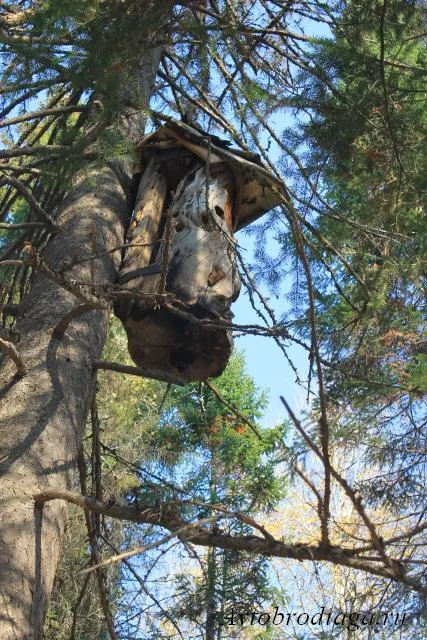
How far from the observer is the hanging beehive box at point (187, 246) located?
329 centimetres

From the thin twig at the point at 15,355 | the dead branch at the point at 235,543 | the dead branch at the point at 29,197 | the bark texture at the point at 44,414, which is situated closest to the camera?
the dead branch at the point at 235,543

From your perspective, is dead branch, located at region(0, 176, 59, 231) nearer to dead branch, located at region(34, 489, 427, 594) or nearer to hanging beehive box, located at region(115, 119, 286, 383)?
hanging beehive box, located at region(115, 119, 286, 383)

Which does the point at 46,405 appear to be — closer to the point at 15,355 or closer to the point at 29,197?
the point at 15,355

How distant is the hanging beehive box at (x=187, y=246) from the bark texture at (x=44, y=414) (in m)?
0.17

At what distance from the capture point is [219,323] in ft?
9.95

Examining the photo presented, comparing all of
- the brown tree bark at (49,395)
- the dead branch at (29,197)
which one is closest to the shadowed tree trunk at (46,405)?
the brown tree bark at (49,395)

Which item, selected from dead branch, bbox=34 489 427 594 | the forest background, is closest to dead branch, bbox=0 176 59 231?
the forest background

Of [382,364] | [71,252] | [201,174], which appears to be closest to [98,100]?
[201,174]

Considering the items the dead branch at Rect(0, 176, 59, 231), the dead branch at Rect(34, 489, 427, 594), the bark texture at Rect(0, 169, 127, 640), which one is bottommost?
the dead branch at Rect(34, 489, 427, 594)

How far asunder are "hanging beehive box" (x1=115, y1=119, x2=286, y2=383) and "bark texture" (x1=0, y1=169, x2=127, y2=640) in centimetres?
17

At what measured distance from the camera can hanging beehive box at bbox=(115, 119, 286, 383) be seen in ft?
10.8

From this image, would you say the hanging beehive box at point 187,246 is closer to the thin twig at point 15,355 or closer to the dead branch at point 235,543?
the thin twig at point 15,355

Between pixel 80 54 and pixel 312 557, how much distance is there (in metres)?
2.55

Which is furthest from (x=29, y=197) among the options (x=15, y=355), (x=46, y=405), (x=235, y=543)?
(x=235, y=543)
